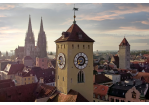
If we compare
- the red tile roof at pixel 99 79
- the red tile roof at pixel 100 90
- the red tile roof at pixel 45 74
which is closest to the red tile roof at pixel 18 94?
the red tile roof at pixel 100 90

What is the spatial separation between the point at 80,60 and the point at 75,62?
228 millimetres

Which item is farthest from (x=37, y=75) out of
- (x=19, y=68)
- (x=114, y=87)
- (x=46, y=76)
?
(x=114, y=87)

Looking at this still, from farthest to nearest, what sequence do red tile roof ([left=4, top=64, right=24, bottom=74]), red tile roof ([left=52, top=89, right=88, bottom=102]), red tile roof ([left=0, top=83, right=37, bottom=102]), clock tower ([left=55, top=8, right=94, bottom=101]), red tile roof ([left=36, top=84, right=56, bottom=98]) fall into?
red tile roof ([left=4, top=64, right=24, bottom=74]) → red tile roof ([left=36, top=84, right=56, bottom=98]) → red tile roof ([left=0, top=83, right=37, bottom=102]) → clock tower ([left=55, top=8, right=94, bottom=101]) → red tile roof ([left=52, top=89, right=88, bottom=102])

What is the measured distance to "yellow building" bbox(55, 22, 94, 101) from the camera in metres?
7.21

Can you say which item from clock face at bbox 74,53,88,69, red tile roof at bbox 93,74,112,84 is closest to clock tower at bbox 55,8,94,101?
clock face at bbox 74,53,88,69

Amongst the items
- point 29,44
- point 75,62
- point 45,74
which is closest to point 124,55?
point 45,74

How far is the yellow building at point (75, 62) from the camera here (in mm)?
7215

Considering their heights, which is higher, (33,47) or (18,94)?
(33,47)

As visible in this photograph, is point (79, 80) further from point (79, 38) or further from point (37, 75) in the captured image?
point (37, 75)

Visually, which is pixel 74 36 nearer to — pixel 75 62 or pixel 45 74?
pixel 75 62

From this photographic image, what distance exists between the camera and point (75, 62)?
729cm

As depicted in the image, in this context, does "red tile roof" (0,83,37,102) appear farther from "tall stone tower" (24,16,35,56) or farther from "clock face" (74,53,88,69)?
"tall stone tower" (24,16,35,56)

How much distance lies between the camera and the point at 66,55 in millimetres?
7242

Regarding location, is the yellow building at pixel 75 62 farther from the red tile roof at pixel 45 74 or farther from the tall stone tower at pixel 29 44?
the tall stone tower at pixel 29 44
